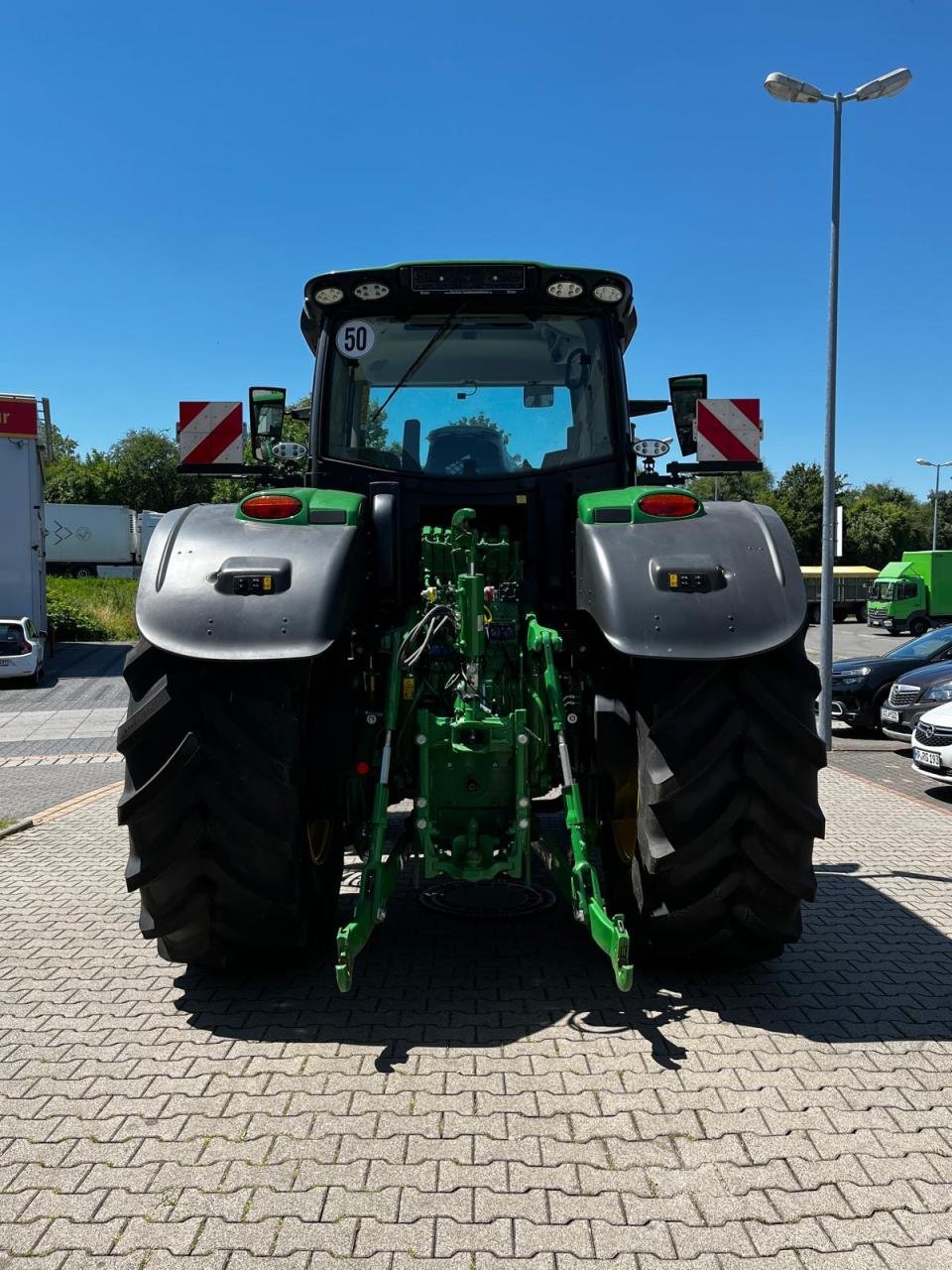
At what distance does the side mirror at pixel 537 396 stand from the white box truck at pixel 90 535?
3931cm

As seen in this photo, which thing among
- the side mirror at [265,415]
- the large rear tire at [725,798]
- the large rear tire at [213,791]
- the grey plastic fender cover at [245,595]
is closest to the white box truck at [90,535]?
the side mirror at [265,415]

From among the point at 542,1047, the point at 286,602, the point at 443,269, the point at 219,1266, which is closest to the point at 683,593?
the point at 286,602

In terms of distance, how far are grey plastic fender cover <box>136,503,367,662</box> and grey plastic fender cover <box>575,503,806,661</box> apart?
1010 millimetres

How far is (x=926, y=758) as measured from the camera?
926cm

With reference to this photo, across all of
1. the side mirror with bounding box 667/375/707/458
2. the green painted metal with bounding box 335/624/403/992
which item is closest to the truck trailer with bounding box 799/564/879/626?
the side mirror with bounding box 667/375/707/458

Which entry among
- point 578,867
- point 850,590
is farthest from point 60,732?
point 850,590

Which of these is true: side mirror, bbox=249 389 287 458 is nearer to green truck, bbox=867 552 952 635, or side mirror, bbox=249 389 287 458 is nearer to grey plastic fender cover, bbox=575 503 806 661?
grey plastic fender cover, bbox=575 503 806 661

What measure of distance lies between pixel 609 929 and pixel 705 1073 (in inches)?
20.8

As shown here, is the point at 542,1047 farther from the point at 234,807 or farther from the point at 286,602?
the point at 286,602

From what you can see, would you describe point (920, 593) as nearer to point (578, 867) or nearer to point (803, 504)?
point (803, 504)

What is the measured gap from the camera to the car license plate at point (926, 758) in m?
9.13

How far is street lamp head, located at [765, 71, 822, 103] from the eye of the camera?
1170cm

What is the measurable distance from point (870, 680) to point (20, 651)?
13424mm

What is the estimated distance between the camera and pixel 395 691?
3936 mm
